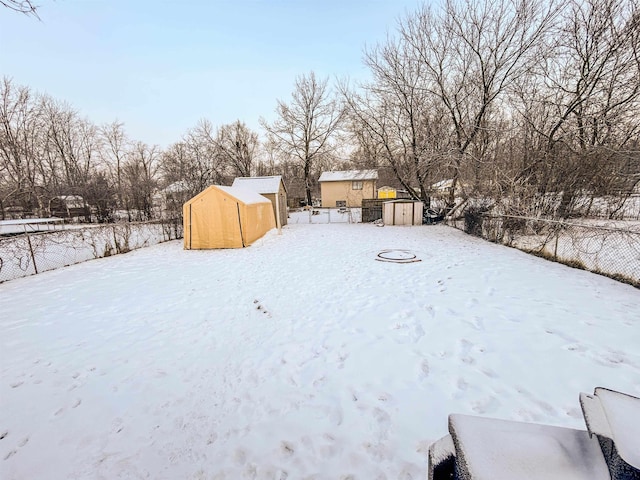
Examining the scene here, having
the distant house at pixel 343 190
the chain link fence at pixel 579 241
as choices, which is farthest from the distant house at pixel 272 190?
the distant house at pixel 343 190

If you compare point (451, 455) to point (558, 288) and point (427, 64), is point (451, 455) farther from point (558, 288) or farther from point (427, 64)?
point (427, 64)

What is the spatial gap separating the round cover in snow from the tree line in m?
4.23

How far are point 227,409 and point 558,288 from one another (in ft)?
19.4

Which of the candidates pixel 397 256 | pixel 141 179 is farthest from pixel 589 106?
pixel 141 179

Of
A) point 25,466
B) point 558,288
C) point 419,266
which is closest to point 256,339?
point 25,466

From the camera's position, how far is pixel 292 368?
3.20 meters

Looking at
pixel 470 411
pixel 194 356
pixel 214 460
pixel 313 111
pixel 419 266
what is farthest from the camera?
pixel 313 111

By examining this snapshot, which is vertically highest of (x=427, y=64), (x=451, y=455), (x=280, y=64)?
(x=280, y=64)

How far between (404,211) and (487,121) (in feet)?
18.7

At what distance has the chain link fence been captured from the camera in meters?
5.73

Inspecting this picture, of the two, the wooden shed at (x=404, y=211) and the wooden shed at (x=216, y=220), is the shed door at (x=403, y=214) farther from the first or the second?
the wooden shed at (x=216, y=220)

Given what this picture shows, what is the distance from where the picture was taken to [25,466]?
2.17 metres

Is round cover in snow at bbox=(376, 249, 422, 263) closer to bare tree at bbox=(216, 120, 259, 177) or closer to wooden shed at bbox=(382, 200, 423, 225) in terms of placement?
wooden shed at bbox=(382, 200, 423, 225)

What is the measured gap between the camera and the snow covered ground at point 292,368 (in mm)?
2221
